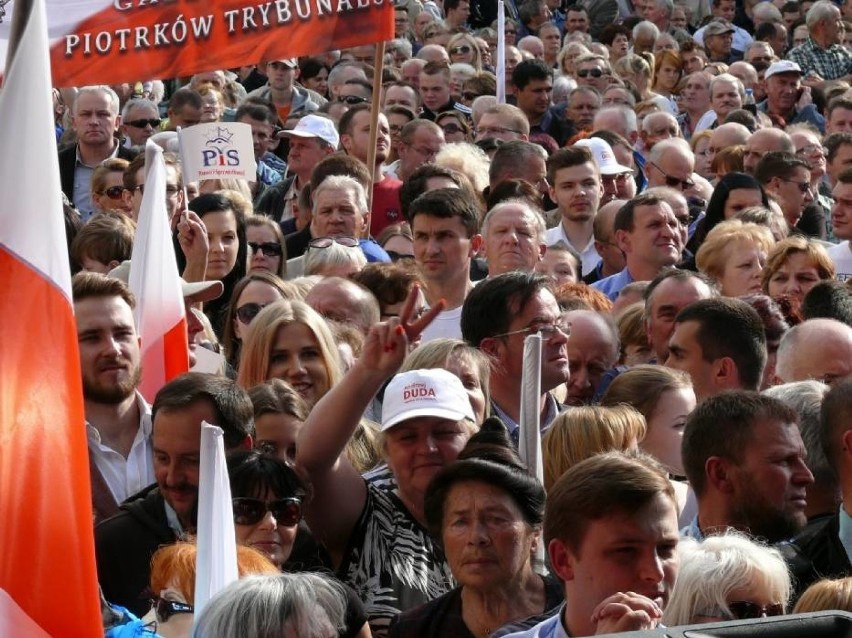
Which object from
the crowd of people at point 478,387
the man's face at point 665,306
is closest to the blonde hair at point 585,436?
the crowd of people at point 478,387

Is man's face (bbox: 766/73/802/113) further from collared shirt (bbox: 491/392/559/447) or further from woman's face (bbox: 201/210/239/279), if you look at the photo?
collared shirt (bbox: 491/392/559/447)

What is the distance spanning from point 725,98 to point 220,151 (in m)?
5.24

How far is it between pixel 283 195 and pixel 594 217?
2155 millimetres

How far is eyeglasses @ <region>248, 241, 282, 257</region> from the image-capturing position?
859 cm

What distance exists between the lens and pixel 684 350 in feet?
20.7

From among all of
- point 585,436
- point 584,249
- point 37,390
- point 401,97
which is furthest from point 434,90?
point 37,390

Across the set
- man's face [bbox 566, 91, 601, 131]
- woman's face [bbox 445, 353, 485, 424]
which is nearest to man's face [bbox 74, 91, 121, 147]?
man's face [bbox 566, 91, 601, 131]

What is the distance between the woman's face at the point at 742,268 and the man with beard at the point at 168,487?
3431 millimetres

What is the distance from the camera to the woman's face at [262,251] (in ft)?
28.1

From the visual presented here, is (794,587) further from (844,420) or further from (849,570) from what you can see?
(844,420)

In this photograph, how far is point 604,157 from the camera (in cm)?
1047

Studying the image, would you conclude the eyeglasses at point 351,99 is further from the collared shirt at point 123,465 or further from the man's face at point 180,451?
the man's face at point 180,451

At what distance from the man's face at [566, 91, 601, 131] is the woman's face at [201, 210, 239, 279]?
18.1 feet

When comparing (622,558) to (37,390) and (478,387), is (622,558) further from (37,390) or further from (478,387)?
(478,387)
